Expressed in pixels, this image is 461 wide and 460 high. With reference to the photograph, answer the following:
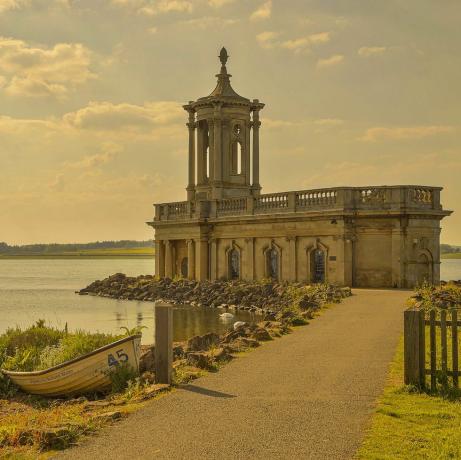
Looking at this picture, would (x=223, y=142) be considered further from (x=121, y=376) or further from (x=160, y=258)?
(x=121, y=376)

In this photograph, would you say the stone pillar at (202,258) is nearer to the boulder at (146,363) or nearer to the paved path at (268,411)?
the paved path at (268,411)

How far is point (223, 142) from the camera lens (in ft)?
156

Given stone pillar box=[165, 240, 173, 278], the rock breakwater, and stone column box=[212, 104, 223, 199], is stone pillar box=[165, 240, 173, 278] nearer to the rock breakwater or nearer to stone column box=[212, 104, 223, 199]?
the rock breakwater

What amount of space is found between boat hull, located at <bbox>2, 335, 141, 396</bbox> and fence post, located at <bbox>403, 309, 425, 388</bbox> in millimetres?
5042

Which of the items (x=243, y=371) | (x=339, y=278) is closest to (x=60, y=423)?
(x=243, y=371)

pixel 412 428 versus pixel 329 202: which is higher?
pixel 329 202

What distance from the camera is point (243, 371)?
13.4 metres

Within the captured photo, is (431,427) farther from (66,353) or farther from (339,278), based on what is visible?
(339,278)

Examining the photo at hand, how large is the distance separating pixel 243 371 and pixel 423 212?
22.9m

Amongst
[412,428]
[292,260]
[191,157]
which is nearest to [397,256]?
[292,260]

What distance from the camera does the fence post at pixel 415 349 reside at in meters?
11.5

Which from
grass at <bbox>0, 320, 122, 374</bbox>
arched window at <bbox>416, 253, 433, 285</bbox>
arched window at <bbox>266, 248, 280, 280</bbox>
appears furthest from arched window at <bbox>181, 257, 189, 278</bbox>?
grass at <bbox>0, 320, 122, 374</bbox>

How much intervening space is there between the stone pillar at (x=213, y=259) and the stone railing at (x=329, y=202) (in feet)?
5.97

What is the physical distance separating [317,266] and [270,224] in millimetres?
3994
